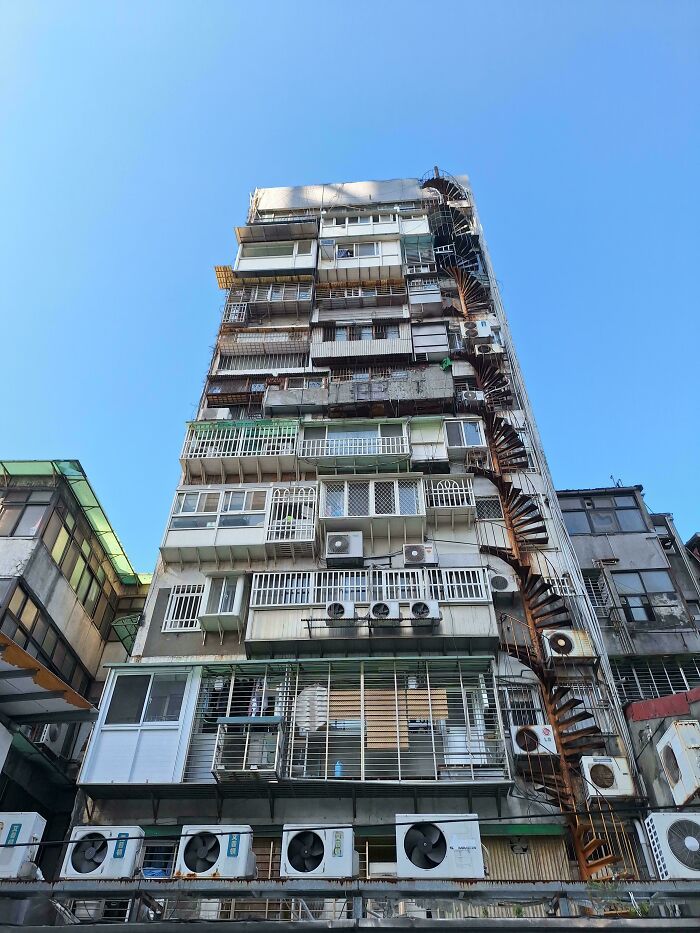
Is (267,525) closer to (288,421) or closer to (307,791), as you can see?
(288,421)

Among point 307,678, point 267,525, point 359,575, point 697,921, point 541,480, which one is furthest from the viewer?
point 541,480

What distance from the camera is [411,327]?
31.3 m

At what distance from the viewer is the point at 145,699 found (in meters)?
17.1

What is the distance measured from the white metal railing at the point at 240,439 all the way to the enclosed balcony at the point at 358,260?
12867mm

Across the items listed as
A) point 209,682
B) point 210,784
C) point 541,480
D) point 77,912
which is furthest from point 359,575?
point 77,912

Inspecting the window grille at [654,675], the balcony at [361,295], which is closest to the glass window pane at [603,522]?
the window grille at [654,675]

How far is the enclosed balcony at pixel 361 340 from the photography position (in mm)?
29156

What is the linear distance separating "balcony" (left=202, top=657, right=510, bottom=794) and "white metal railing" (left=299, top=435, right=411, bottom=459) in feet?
29.0

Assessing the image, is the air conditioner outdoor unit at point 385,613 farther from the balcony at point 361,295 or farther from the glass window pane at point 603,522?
the balcony at point 361,295

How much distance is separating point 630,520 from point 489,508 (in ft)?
18.5

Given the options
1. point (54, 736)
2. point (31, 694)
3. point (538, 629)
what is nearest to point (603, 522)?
point (538, 629)

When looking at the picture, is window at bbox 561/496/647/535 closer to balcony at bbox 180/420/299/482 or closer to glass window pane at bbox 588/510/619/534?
glass window pane at bbox 588/510/619/534

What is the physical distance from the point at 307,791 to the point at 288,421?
1355cm

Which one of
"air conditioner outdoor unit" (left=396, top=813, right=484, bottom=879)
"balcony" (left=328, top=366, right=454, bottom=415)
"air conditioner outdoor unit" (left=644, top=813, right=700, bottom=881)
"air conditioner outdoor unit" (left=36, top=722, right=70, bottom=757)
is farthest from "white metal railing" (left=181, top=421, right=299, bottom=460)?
"air conditioner outdoor unit" (left=644, top=813, right=700, bottom=881)
